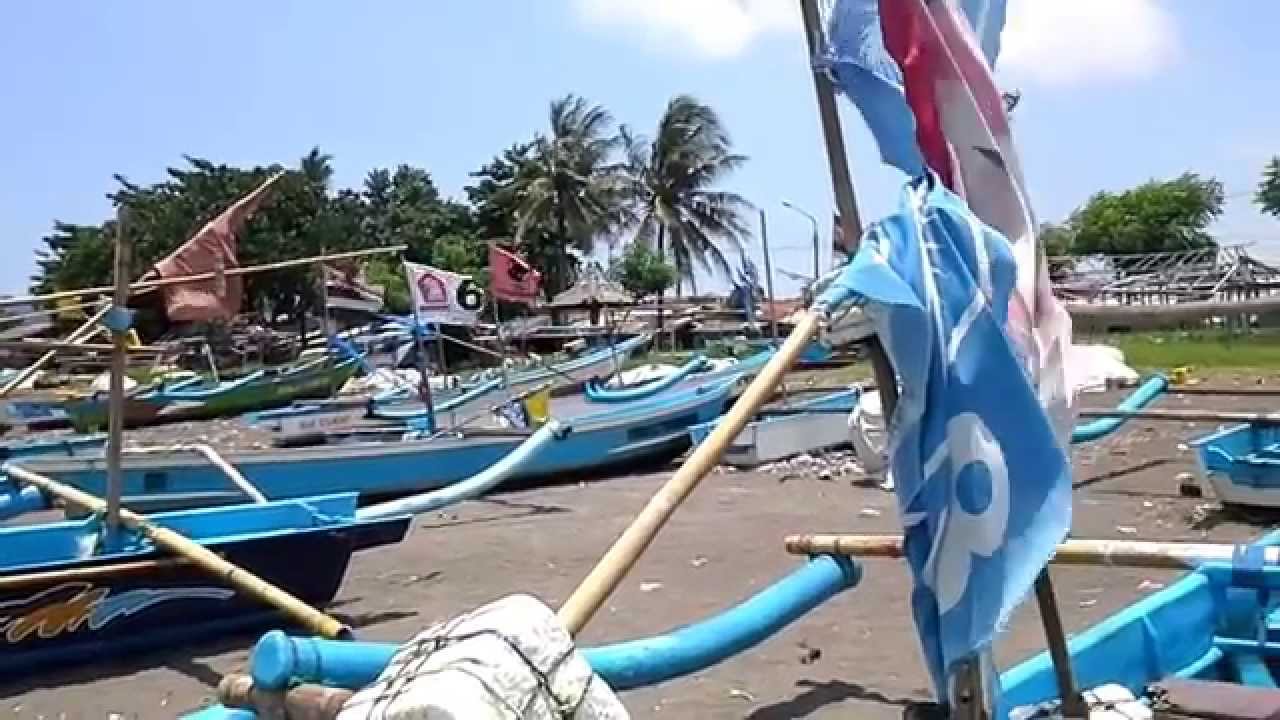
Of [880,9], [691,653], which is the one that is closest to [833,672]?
[691,653]

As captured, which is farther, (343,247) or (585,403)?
(343,247)

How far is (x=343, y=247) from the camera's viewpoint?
159ft

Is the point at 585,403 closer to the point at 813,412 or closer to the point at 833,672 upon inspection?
the point at 813,412

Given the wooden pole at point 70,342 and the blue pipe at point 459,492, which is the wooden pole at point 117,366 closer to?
the wooden pole at point 70,342

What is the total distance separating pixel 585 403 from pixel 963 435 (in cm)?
1743

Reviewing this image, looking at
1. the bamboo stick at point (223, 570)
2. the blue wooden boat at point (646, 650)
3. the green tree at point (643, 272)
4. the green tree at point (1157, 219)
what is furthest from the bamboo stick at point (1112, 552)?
the green tree at point (1157, 219)

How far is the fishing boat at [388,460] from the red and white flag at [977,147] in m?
10.4

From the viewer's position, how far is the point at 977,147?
9.39ft

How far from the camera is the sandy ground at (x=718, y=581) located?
7.03 m

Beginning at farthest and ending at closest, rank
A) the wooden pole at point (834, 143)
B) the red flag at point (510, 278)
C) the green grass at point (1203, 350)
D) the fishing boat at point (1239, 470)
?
the green grass at point (1203, 350) < the red flag at point (510, 278) < the fishing boat at point (1239, 470) < the wooden pole at point (834, 143)

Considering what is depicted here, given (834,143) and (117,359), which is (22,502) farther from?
(834,143)

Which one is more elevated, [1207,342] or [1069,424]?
[1069,424]

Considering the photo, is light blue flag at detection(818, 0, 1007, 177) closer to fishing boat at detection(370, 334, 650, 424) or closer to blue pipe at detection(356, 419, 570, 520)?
blue pipe at detection(356, 419, 570, 520)

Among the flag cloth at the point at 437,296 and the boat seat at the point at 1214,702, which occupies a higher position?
the flag cloth at the point at 437,296
